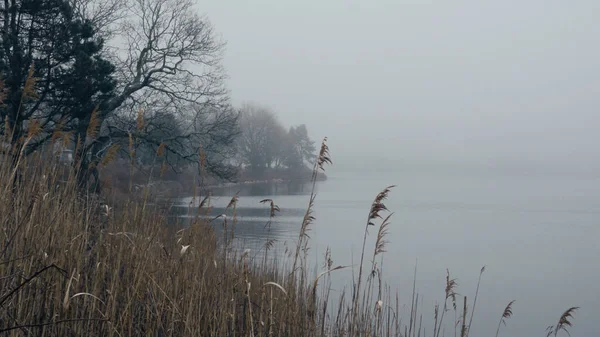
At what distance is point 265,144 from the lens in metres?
50.8

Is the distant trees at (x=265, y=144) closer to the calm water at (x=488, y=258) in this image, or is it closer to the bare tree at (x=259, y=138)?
the bare tree at (x=259, y=138)

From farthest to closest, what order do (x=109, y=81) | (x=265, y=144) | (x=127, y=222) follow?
(x=265, y=144), (x=109, y=81), (x=127, y=222)

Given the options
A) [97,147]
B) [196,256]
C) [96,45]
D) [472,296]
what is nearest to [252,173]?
[97,147]

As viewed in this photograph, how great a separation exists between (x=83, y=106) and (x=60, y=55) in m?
1.37

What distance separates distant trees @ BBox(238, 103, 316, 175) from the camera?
5062 centimetres

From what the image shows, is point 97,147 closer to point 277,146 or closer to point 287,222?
point 287,222

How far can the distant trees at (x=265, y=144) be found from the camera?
50625 mm

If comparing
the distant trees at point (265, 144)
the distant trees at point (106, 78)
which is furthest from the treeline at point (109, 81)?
the distant trees at point (265, 144)

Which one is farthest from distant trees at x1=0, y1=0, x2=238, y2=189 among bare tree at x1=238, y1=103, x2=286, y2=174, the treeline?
bare tree at x1=238, y1=103, x2=286, y2=174

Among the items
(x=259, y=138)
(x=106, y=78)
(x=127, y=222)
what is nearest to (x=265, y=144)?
(x=259, y=138)

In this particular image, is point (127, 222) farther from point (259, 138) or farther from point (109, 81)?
point (259, 138)

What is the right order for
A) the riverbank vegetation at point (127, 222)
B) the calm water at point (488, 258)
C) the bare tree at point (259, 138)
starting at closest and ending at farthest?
1. the riverbank vegetation at point (127, 222)
2. the calm water at point (488, 258)
3. the bare tree at point (259, 138)

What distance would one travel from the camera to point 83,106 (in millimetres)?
14172

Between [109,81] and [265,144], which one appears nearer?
[109,81]
